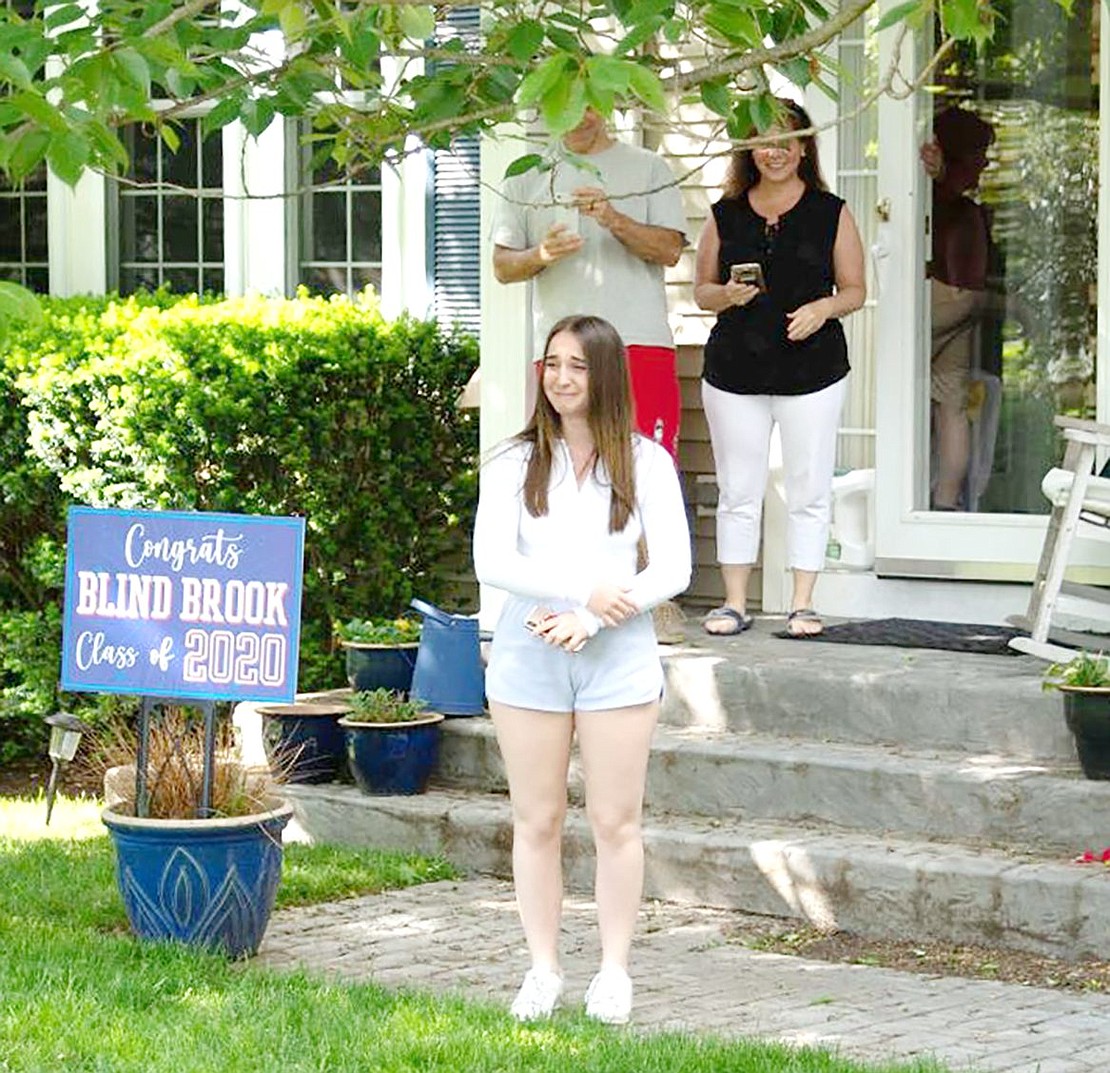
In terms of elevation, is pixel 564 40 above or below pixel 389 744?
above

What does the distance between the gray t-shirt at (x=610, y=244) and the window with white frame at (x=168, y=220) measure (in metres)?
2.68

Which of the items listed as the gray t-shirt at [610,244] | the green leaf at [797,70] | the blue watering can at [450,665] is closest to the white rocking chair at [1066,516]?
the gray t-shirt at [610,244]

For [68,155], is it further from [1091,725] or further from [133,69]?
[1091,725]

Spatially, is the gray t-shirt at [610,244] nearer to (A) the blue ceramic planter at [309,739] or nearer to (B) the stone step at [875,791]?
(B) the stone step at [875,791]

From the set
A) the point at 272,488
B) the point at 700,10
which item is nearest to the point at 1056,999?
the point at 700,10

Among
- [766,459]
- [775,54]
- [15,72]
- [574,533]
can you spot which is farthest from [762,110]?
[766,459]

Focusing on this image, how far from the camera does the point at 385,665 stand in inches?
327

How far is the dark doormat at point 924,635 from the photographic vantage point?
311 inches

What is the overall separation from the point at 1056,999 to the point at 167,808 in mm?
2383

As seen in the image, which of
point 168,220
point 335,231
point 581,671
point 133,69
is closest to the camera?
point 133,69

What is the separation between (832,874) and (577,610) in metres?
1.62

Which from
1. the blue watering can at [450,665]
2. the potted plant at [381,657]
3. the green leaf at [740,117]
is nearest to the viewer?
the green leaf at [740,117]

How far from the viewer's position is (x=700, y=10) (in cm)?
516

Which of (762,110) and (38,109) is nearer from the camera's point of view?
(38,109)
